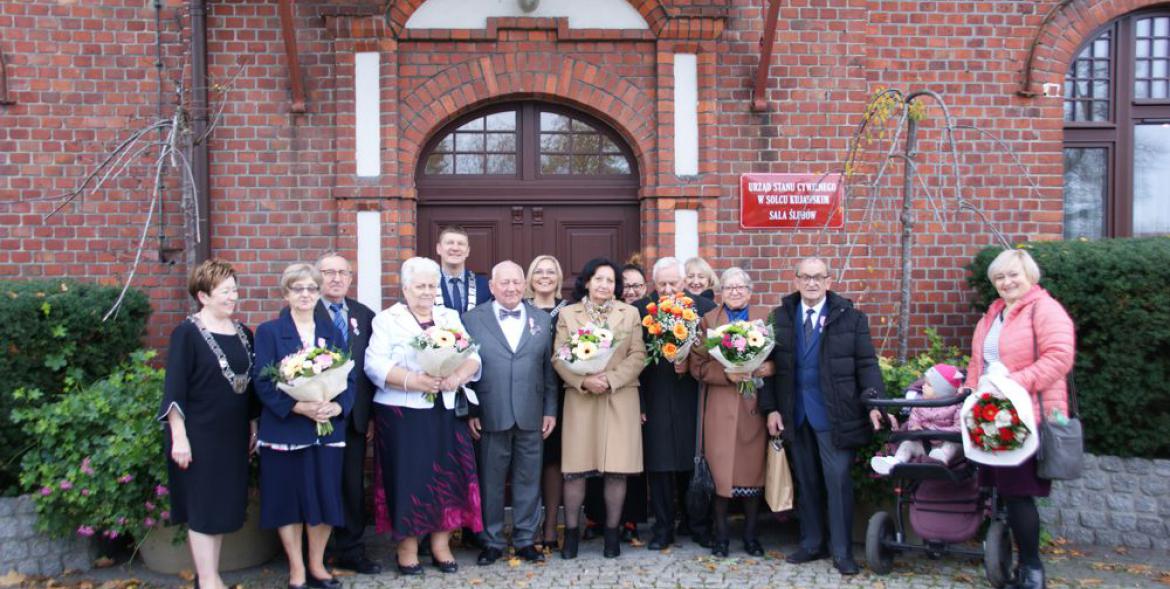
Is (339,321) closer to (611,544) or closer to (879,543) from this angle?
(611,544)

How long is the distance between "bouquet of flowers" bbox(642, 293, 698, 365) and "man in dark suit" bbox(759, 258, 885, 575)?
0.61m

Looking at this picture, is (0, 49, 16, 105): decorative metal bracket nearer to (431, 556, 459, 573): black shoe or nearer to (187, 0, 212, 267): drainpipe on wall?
(187, 0, 212, 267): drainpipe on wall

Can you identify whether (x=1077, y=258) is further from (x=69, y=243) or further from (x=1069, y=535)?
(x=69, y=243)

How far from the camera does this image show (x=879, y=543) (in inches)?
227

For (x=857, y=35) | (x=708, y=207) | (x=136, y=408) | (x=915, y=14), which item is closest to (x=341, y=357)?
(x=136, y=408)

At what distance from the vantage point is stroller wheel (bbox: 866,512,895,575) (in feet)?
18.9

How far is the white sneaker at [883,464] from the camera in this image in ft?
18.1

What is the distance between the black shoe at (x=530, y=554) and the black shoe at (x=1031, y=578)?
2.83 meters

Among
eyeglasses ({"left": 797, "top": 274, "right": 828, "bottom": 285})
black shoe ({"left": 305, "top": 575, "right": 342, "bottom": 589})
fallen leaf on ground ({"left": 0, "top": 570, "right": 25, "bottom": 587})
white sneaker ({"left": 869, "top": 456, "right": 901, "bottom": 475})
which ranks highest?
eyeglasses ({"left": 797, "top": 274, "right": 828, "bottom": 285})

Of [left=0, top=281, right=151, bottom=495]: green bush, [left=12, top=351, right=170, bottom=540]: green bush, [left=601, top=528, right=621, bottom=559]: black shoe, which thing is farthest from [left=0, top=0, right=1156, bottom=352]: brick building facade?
[left=601, top=528, right=621, bottom=559]: black shoe

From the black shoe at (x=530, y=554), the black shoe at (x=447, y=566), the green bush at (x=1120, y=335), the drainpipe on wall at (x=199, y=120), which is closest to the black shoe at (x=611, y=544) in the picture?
the black shoe at (x=530, y=554)

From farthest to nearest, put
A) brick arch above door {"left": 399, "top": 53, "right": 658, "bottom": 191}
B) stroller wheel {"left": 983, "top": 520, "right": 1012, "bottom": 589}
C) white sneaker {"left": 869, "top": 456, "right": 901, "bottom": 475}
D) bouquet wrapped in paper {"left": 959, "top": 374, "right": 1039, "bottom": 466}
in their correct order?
1. brick arch above door {"left": 399, "top": 53, "right": 658, "bottom": 191}
2. white sneaker {"left": 869, "top": 456, "right": 901, "bottom": 475}
3. stroller wheel {"left": 983, "top": 520, "right": 1012, "bottom": 589}
4. bouquet wrapped in paper {"left": 959, "top": 374, "right": 1039, "bottom": 466}

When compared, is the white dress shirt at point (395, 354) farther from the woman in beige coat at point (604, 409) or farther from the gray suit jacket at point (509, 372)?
the woman in beige coat at point (604, 409)

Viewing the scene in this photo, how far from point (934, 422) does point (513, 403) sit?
2515 mm
